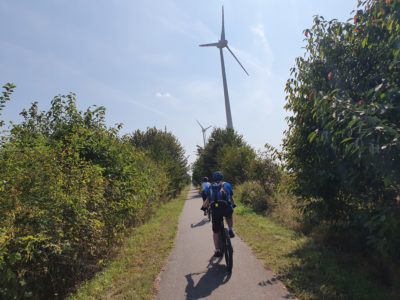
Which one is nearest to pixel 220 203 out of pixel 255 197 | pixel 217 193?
pixel 217 193

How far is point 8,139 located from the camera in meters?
6.87

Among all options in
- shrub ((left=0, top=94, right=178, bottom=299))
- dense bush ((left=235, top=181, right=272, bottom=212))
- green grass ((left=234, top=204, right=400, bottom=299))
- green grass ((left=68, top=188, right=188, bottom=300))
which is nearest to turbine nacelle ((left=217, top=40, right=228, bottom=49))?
dense bush ((left=235, top=181, right=272, bottom=212))

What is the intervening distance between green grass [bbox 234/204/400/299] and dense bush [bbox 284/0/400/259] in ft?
2.08

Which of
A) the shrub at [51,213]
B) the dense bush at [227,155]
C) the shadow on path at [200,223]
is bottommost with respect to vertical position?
the shadow on path at [200,223]

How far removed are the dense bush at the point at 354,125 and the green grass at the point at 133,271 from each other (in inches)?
148

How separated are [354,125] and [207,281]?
3.80 m

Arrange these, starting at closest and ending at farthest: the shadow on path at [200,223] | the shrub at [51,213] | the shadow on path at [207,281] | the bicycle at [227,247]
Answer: the shrub at [51,213] < the shadow on path at [207,281] < the bicycle at [227,247] < the shadow on path at [200,223]

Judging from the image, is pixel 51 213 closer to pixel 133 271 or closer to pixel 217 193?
pixel 133 271

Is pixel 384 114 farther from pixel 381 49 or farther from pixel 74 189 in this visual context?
pixel 74 189

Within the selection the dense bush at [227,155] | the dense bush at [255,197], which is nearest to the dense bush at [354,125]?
the dense bush at [255,197]

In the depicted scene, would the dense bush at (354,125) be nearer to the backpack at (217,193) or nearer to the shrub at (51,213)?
the backpack at (217,193)

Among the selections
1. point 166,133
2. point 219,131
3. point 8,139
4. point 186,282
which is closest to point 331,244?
point 186,282

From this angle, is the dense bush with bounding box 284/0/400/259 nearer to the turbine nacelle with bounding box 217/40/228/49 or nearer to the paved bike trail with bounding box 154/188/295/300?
the paved bike trail with bounding box 154/188/295/300

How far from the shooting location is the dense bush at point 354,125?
155 inches
